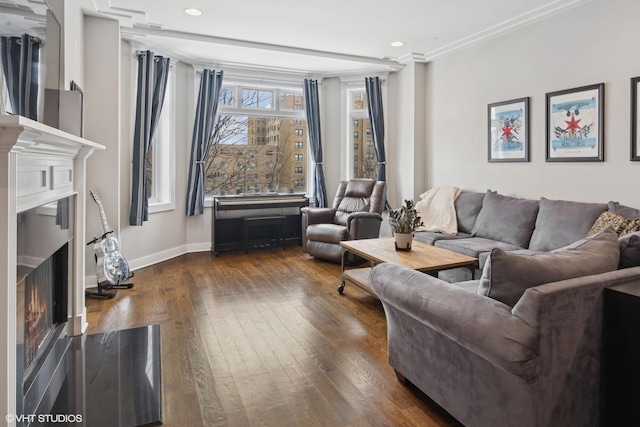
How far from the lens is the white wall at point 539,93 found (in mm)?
3412

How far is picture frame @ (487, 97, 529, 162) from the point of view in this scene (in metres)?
4.29

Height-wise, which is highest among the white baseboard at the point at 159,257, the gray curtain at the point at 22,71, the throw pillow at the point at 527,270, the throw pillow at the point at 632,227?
the gray curtain at the point at 22,71

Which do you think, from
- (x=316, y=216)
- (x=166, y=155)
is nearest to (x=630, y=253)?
(x=316, y=216)

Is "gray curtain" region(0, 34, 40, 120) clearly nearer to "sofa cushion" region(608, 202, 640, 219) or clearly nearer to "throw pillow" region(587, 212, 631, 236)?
"throw pillow" region(587, 212, 631, 236)

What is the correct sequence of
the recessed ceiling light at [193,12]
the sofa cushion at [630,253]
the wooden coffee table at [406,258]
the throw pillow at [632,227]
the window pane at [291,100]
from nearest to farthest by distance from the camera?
the sofa cushion at [630,253] → the throw pillow at [632,227] → the wooden coffee table at [406,258] → the recessed ceiling light at [193,12] → the window pane at [291,100]

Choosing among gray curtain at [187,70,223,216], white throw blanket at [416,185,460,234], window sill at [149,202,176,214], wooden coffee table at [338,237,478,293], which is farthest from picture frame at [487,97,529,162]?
window sill at [149,202,176,214]

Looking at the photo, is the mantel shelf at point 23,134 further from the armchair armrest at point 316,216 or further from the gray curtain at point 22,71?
the armchair armrest at point 316,216

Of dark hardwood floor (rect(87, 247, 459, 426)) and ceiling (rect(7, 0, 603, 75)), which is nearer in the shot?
dark hardwood floor (rect(87, 247, 459, 426))

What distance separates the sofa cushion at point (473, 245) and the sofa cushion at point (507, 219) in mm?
89

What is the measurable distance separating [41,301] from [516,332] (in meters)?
2.45

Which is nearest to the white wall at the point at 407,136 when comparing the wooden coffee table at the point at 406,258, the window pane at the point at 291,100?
the window pane at the point at 291,100

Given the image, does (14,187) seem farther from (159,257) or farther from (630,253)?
(159,257)

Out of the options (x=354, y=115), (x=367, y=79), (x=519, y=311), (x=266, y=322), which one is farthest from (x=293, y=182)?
(x=519, y=311)

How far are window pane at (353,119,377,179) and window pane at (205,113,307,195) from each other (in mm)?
860
